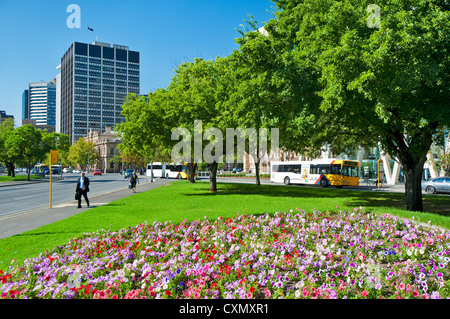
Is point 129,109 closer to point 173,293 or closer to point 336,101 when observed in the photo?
point 336,101

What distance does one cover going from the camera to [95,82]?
590 feet

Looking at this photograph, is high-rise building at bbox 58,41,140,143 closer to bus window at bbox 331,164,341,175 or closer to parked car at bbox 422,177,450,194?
bus window at bbox 331,164,341,175

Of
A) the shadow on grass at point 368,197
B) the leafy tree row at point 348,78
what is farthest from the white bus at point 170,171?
the leafy tree row at point 348,78

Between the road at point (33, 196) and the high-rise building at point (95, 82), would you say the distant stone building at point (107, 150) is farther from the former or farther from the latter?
the road at point (33, 196)

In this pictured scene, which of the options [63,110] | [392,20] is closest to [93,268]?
[392,20]

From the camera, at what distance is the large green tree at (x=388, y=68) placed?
10.5 m

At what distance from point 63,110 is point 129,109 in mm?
198421

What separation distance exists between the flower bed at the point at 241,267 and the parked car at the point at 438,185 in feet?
80.9

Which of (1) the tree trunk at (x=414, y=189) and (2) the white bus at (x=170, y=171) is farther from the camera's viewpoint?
(2) the white bus at (x=170, y=171)

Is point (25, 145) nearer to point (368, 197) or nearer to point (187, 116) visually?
point (187, 116)

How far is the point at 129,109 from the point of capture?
25234 mm

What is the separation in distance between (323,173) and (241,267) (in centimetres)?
3395

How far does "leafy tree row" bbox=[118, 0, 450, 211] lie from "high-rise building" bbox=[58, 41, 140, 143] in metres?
175

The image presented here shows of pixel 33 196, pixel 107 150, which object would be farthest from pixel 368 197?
pixel 107 150
